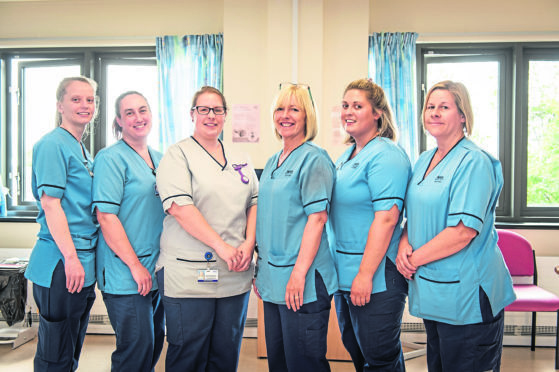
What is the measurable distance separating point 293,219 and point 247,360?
1.61 m

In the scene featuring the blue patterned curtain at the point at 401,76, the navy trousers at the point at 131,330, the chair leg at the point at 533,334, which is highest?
the blue patterned curtain at the point at 401,76

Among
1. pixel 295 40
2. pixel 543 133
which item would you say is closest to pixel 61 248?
pixel 295 40

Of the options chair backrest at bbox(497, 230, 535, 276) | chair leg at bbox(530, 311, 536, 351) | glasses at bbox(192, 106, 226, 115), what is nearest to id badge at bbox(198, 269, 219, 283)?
glasses at bbox(192, 106, 226, 115)

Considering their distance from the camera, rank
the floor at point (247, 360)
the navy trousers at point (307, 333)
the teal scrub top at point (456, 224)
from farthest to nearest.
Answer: the floor at point (247, 360) → the navy trousers at point (307, 333) → the teal scrub top at point (456, 224)

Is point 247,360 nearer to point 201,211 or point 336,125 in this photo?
point 201,211

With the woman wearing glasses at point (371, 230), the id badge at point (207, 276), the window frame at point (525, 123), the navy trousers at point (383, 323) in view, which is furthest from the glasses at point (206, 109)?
the window frame at point (525, 123)

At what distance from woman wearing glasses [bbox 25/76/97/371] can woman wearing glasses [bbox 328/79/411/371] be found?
3.49 ft

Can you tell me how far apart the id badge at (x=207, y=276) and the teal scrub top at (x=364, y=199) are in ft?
1.60

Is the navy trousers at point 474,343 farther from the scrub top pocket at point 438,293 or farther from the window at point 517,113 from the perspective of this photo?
the window at point 517,113

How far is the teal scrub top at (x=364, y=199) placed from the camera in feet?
5.23

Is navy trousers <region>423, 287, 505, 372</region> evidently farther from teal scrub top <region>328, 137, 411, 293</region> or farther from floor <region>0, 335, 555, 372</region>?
floor <region>0, 335, 555, 372</region>

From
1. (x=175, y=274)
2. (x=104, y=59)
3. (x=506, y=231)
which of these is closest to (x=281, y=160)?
(x=175, y=274)

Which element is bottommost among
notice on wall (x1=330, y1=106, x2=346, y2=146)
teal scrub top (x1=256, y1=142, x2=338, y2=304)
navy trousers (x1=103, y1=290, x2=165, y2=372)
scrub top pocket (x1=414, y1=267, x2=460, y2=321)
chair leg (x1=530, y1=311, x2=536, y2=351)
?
chair leg (x1=530, y1=311, x2=536, y2=351)

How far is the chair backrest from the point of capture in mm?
2953
